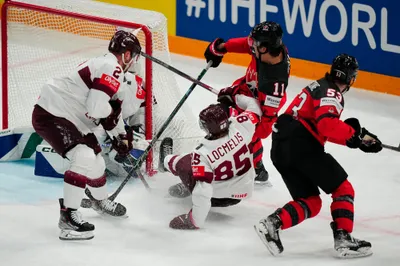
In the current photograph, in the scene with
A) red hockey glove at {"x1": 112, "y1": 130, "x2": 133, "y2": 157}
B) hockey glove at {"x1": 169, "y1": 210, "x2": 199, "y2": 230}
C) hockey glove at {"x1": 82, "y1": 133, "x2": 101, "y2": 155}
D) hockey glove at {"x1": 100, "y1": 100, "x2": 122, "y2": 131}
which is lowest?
hockey glove at {"x1": 169, "y1": 210, "x2": 199, "y2": 230}

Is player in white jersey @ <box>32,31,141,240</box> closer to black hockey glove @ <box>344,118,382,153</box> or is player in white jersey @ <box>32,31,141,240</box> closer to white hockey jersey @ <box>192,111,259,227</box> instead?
white hockey jersey @ <box>192,111,259,227</box>

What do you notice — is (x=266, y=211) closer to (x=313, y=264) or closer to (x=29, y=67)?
(x=313, y=264)

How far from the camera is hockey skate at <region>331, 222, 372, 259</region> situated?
5.27 m

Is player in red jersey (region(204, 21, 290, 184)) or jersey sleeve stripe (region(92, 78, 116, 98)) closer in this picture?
jersey sleeve stripe (region(92, 78, 116, 98))

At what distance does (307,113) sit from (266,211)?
3.02 feet

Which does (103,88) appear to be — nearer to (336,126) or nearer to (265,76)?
(265,76)

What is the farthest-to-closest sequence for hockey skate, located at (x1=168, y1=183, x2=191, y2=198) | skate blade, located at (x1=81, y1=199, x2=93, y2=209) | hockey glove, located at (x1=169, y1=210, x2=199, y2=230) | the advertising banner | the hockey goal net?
the advertising banner → the hockey goal net → hockey skate, located at (x1=168, y1=183, x2=191, y2=198) → skate blade, located at (x1=81, y1=199, x2=93, y2=209) → hockey glove, located at (x1=169, y1=210, x2=199, y2=230)

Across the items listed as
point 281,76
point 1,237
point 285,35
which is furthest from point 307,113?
point 285,35

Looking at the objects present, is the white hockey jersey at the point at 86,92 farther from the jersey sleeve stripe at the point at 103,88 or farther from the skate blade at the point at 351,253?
the skate blade at the point at 351,253

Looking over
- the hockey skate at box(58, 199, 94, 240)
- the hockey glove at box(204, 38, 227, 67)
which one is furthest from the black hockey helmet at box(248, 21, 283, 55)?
the hockey skate at box(58, 199, 94, 240)

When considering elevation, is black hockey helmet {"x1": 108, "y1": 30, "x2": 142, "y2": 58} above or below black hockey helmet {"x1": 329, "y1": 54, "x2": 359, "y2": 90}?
above

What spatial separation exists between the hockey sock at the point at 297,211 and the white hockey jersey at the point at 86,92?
3.51 feet

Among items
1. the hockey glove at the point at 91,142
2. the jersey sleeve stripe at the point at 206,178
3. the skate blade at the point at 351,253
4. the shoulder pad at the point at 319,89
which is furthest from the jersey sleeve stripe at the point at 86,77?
the skate blade at the point at 351,253

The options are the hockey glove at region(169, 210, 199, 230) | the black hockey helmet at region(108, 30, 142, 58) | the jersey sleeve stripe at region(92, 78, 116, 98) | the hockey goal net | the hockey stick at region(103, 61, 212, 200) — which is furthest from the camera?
the hockey goal net
